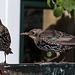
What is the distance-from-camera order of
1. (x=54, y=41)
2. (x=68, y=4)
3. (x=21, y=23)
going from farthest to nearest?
1. (x=21, y=23)
2. (x=68, y=4)
3. (x=54, y=41)

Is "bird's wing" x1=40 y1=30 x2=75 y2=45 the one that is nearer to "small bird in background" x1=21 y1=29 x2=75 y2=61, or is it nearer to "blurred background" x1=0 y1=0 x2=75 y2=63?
"small bird in background" x1=21 y1=29 x2=75 y2=61

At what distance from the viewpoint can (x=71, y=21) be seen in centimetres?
634

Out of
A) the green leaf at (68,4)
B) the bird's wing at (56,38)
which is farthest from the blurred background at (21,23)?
the bird's wing at (56,38)

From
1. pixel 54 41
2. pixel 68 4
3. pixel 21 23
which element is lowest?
pixel 54 41

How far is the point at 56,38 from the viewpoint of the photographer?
4152 mm

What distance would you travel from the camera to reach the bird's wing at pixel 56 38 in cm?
412

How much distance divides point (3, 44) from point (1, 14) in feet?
3.53

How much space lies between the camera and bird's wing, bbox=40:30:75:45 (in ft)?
13.5

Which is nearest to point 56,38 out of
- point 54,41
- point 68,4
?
point 54,41

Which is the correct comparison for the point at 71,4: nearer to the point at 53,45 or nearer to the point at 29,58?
the point at 53,45

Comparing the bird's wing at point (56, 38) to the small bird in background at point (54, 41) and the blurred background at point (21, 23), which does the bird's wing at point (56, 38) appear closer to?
the small bird in background at point (54, 41)

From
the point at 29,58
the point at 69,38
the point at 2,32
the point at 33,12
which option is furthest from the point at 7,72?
the point at 33,12

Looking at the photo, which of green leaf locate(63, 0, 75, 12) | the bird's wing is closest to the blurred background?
green leaf locate(63, 0, 75, 12)

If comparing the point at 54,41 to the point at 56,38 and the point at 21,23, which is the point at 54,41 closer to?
the point at 56,38
